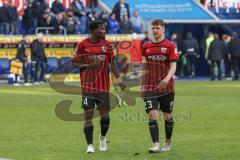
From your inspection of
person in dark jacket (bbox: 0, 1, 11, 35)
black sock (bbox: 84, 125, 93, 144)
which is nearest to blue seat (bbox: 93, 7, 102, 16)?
person in dark jacket (bbox: 0, 1, 11, 35)

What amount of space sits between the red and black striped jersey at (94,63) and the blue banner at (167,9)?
2873cm

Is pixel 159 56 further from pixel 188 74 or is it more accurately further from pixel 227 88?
pixel 188 74

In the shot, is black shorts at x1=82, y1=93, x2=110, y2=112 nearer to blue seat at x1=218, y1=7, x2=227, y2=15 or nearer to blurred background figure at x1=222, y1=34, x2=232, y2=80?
blurred background figure at x1=222, y1=34, x2=232, y2=80

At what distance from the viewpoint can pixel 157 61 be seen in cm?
1272

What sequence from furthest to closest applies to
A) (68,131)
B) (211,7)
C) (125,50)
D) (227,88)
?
(211,7), (125,50), (227,88), (68,131)

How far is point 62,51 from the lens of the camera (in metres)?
36.8

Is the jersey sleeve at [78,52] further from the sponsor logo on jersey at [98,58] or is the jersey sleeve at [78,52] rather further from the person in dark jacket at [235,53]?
the person in dark jacket at [235,53]

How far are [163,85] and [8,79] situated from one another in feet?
75.5

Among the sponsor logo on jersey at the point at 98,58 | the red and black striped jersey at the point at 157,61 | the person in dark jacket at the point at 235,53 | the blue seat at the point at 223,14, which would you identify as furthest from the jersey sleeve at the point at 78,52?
the blue seat at the point at 223,14

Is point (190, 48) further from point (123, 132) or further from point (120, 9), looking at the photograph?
point (123, 132)

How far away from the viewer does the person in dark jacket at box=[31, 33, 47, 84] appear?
33969mm

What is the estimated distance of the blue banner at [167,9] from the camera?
1640 inches

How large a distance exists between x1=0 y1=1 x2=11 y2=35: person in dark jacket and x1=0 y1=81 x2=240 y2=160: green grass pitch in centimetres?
1004

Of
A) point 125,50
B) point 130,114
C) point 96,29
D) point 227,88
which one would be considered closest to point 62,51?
point 125,50
